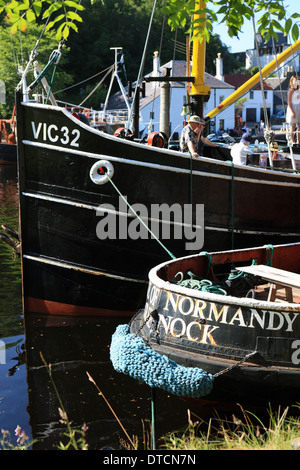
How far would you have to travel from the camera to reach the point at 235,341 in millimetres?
5992

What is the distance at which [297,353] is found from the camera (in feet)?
19.5

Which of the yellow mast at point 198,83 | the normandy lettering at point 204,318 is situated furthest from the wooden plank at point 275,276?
the yellow mast at point 198,83

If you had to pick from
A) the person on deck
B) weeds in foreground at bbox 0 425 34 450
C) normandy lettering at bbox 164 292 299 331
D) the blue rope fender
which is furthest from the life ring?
→ the person on deck

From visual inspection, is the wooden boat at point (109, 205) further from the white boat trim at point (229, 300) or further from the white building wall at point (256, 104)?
the white building wall at point (256, 104)

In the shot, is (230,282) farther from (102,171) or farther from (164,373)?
(102,171)

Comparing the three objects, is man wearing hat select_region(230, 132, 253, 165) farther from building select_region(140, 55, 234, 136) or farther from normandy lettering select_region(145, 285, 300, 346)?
building select_region(140, 55, 234, 136)

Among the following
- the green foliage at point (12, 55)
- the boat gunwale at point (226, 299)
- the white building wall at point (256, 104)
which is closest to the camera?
the boat gunwale at point (226, 299)

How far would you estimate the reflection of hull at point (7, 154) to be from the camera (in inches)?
1561

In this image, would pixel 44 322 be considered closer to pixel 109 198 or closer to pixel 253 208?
pixel 109 198

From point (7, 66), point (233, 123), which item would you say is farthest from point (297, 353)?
point (233, 123)

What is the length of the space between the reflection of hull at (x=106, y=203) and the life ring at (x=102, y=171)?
69 mm

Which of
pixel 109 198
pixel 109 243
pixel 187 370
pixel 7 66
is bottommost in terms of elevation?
pixel 187 370

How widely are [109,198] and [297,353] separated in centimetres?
425

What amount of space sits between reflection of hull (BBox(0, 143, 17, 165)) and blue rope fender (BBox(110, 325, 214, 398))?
3514 cm
